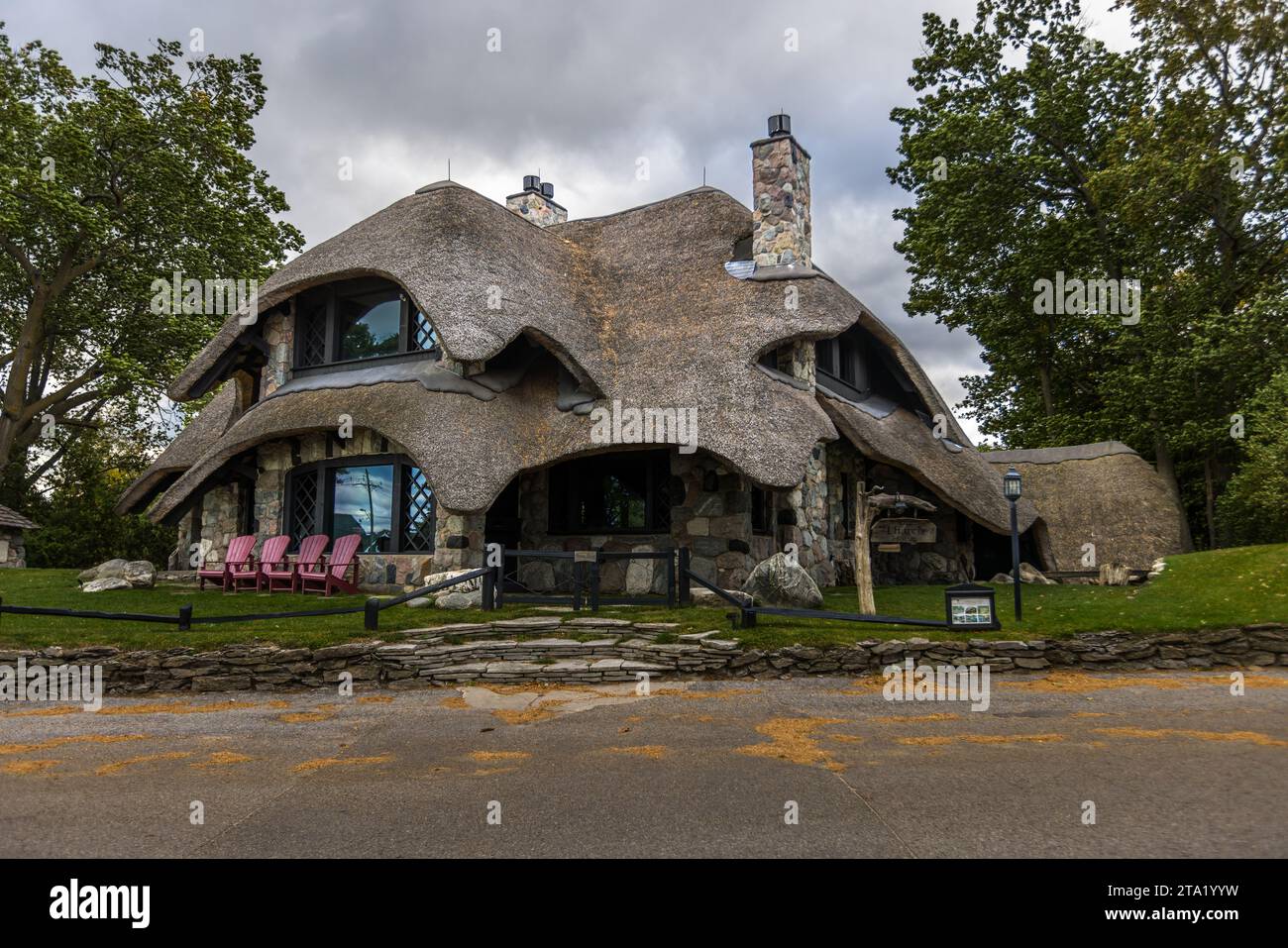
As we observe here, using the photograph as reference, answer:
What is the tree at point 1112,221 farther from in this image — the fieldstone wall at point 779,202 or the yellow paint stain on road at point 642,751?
the yellow paint stain on road at point 642,751

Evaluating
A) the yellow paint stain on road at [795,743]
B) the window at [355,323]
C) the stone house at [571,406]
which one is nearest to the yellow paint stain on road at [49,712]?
the stone house at [571,406]

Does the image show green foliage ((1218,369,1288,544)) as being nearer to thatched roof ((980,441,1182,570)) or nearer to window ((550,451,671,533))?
thatched roof ((980,441,1182,570))

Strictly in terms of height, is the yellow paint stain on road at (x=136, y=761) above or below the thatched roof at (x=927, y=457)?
below

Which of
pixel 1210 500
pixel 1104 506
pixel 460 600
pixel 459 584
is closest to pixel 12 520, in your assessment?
pixel 459 584

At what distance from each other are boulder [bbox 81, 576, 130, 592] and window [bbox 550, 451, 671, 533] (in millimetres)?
8073

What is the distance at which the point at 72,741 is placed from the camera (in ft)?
22.4

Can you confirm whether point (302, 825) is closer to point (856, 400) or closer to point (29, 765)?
Result: point (29, 765)

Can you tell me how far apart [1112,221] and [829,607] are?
61.1 feet

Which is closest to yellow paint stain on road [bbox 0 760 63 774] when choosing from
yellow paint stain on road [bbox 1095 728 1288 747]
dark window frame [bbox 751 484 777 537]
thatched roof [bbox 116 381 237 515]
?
yellow paint stain on road [bbox 1095 728 1288 747]

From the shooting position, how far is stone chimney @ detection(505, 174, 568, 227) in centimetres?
2241

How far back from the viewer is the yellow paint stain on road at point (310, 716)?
755 cm

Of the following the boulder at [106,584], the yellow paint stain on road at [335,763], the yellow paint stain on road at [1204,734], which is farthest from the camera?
the boulder at [106,584]

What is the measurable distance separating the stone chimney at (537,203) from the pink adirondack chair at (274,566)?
1120 cm
